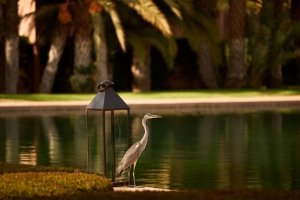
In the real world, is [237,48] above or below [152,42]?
below

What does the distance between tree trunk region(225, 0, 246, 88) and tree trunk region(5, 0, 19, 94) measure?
8.54 meters

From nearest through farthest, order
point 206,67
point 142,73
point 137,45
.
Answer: point 137,45, point 142,73, point 206,67

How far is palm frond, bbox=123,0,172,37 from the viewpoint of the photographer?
103 ft

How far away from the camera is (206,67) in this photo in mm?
37875

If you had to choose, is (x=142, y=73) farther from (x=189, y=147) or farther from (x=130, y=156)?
(x=130, y=156)

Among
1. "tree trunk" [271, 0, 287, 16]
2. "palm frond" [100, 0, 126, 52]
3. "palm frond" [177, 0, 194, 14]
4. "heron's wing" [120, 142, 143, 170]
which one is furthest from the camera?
"tree trunk" [271, 0, 287, 16]

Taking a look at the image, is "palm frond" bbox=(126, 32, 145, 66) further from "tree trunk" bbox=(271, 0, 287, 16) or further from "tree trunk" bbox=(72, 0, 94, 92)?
"tree trunk" bbox=(271, 0, 287, 16)

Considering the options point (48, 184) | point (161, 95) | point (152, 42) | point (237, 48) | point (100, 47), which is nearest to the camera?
point (48, 184)

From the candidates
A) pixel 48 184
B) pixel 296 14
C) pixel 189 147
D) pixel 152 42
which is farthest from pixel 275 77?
pixel 48 184

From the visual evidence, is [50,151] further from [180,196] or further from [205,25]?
[205,25]

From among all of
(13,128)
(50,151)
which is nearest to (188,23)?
(13,128)

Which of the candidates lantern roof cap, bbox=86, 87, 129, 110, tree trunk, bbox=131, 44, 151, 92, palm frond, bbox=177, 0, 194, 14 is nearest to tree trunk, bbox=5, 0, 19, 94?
tree trunk, bbox=131, 44, 151, 92

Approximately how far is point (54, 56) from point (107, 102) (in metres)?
24.0

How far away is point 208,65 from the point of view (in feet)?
124
